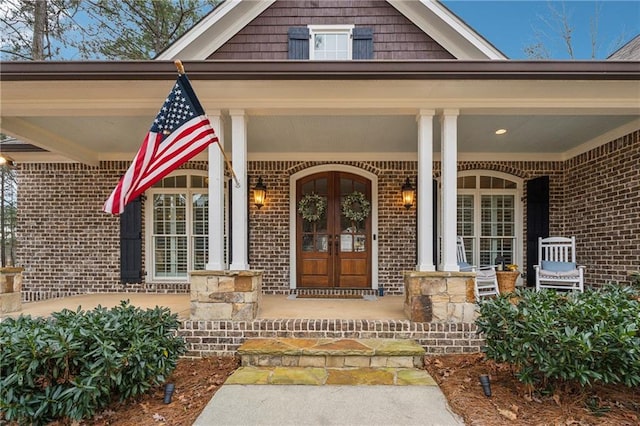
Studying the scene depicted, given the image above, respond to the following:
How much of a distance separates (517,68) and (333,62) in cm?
180

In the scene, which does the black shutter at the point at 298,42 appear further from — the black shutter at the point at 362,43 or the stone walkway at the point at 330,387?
the stone walkway at the point at 330,387

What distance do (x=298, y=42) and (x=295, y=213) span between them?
2.90 metres

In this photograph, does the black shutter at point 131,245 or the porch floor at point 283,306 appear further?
the black shutter at point 131,245

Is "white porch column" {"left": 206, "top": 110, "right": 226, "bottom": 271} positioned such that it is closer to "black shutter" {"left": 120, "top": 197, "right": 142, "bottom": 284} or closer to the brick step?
the brick step

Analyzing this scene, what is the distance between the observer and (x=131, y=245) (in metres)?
5.80

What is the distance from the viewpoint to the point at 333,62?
3.12 m

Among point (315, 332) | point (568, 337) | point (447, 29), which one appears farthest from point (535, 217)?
point (315, 332)

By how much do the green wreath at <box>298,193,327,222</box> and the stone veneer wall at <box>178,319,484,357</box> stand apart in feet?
8.32

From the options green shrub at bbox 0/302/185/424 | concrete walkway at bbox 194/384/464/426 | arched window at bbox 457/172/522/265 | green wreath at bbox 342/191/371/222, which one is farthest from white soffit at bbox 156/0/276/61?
concrete walkway at bbox 194/384/464/426

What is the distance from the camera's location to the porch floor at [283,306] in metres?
3.76

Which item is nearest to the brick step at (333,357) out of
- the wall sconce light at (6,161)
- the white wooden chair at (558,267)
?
the white wooden chair at (558,267)

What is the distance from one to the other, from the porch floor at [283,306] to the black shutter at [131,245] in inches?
16.0

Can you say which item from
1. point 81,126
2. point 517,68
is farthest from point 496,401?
point 81,126

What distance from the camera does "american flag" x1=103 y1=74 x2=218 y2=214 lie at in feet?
8.77
